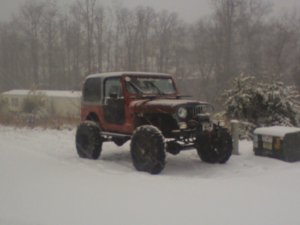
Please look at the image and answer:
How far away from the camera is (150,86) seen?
870 cm

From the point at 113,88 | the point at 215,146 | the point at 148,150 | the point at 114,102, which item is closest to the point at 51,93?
the point at 113,88

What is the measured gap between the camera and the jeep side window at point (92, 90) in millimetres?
9141

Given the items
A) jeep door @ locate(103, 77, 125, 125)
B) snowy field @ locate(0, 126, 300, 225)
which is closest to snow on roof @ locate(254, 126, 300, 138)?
snowy field @ locate(0, 126, 300, 225)

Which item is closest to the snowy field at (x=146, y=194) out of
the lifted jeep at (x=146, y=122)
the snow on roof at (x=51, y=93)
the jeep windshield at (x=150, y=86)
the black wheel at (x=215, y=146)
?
the black wheel at (x=215, y=146)

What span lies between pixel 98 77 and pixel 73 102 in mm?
16290

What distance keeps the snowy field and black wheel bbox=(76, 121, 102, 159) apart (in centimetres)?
57

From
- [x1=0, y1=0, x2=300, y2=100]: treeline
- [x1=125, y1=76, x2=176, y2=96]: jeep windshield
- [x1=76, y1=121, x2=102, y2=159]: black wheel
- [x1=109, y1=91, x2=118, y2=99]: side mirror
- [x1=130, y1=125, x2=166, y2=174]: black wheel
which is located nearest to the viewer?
[x1=130, y1=125, x2=166, y2=174]: black wheel

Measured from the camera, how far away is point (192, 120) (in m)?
7.55

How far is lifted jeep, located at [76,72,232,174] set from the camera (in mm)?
7297

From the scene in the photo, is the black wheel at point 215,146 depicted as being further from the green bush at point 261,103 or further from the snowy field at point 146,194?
the green bush at point 261,103

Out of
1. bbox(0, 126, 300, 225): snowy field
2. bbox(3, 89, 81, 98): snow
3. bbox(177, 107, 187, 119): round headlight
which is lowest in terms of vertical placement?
bbox(0, 126, 300, 225): snowy field

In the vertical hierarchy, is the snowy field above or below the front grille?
below

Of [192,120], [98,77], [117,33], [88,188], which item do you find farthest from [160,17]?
[88,188]

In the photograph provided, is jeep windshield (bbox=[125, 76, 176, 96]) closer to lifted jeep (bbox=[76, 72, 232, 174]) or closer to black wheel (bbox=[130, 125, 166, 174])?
lifted jeep (bbox=[76, 72, 232, 174])
